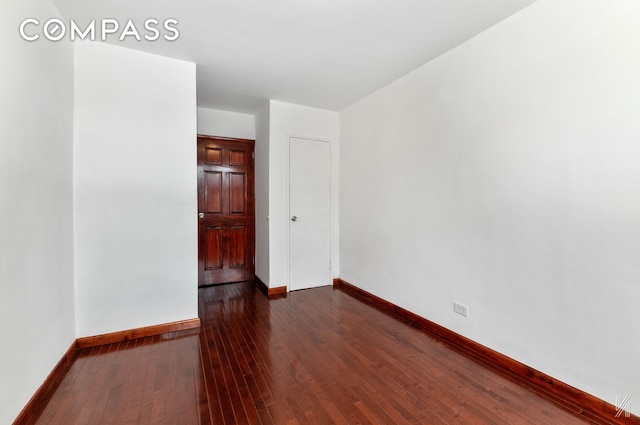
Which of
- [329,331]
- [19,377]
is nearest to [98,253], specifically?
[19,377]

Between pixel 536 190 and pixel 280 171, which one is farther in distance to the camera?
pixel 280 171

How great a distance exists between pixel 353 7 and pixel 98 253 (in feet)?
9.73

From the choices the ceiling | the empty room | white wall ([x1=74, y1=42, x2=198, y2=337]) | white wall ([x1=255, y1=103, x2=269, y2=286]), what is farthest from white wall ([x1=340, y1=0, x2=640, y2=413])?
white wall ([x1=74, y1=42, x2=198, y2=337])

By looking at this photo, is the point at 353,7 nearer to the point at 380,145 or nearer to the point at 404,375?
the point at 380,145

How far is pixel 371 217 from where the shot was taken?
12.3 feet

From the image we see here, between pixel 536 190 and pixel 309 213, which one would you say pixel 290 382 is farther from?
pixel 309 213

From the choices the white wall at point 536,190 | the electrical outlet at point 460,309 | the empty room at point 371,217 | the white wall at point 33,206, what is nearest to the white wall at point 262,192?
the empty room at point 371,217

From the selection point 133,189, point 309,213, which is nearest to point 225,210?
point 309,213

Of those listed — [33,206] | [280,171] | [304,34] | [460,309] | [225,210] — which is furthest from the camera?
[225,210]

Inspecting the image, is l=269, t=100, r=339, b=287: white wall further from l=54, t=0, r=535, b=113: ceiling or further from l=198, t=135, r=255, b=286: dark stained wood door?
l=198, t=135, r=255, b=286: dark stained wood door

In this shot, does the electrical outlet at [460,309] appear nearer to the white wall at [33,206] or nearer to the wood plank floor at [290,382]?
the wood plank floor at [290,382]

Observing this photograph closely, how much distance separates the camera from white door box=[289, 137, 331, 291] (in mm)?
4137

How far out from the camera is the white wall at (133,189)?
8.24 ft

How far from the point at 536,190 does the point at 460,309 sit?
121cm
